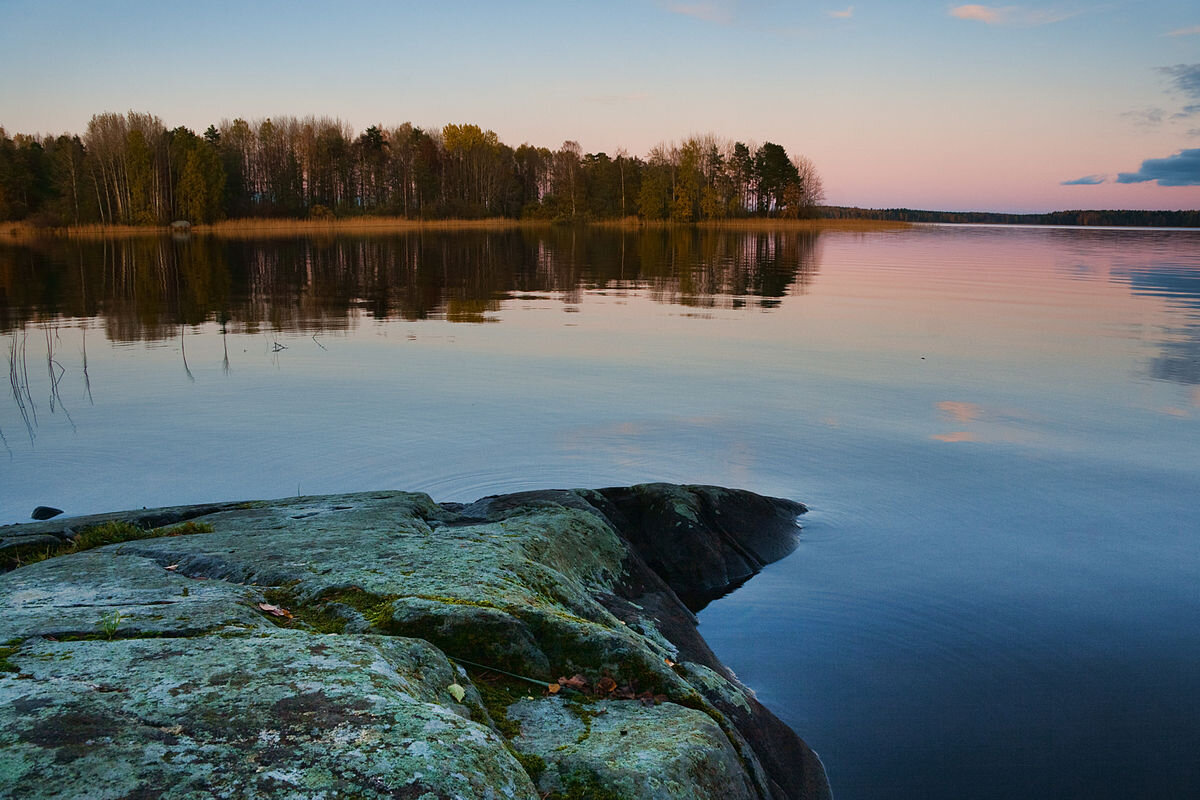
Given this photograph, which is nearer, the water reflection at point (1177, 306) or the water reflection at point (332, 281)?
the water reflection at point (1177, 306)

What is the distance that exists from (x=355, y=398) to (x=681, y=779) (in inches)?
462

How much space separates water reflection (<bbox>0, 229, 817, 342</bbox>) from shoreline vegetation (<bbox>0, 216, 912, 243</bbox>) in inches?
878

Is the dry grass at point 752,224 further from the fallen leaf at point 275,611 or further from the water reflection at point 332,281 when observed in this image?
the fallen leaf at point 275,611

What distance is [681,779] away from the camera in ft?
10.4

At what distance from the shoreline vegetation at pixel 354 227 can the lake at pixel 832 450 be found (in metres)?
55.7

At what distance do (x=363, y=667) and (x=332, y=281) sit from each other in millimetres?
33455

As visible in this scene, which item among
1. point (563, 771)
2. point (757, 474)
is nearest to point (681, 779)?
point (563, 771)

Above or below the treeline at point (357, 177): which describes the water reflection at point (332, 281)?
below

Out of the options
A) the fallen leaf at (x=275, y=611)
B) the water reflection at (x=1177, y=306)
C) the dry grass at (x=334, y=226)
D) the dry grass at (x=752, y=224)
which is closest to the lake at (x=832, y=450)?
the water reflection at (x=1177, y=306)

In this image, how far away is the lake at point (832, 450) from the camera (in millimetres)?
5680

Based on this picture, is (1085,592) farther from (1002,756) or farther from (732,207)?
(732,207)

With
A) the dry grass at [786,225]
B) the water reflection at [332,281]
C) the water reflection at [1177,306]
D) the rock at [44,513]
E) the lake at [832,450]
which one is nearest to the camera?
the lake at [832,450]

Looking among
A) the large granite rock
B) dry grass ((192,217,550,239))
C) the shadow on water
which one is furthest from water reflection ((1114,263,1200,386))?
dry grass ((192,217,550,239))

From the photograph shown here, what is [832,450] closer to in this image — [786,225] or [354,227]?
[354,227]
